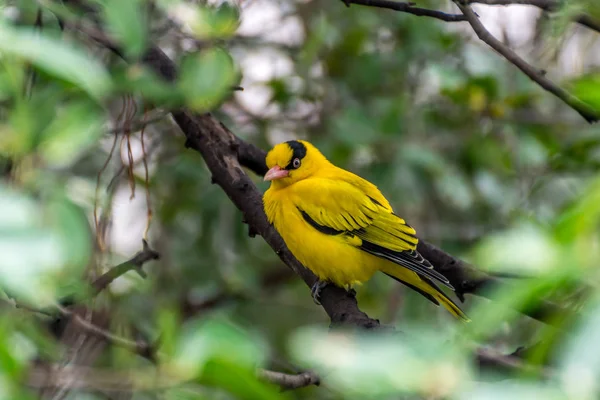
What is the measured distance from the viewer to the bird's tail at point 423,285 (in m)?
4.06

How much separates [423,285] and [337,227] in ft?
1.88

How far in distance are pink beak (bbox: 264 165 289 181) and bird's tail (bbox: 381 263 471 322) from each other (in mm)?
792

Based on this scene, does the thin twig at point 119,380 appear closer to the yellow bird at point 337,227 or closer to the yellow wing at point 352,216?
the yellow bird at point 337,227

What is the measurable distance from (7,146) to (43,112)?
0.13m

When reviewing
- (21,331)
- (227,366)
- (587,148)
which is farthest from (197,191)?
(227,366)

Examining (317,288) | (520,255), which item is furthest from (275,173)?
(520,255)

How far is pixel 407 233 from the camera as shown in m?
4.19

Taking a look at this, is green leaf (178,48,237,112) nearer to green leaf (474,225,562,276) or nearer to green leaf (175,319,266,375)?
green leaf (175,319,266,375)

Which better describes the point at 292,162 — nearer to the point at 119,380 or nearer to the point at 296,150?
the point at 296,150

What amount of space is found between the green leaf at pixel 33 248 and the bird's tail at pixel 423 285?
3210 mm

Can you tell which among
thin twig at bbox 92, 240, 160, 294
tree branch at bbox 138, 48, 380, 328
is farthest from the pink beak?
thin twig at bbox 92, 240, 160, 294

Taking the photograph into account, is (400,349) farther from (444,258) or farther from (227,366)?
(444,258)

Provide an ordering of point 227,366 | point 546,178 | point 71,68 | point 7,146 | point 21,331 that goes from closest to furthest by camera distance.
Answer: point 227,366
point 71,68
point 7,146
point 21,331
point 546,178

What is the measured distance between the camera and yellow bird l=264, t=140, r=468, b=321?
4.00m
